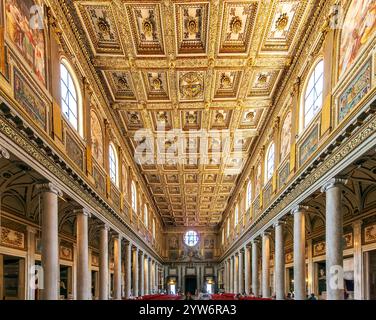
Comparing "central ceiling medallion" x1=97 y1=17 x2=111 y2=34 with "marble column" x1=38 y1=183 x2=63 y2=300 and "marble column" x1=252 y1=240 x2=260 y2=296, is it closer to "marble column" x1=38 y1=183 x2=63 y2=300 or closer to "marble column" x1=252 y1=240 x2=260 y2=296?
"marble column" x1=38 y1=183 x2=63 y2=300

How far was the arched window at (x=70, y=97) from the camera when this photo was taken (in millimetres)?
12898

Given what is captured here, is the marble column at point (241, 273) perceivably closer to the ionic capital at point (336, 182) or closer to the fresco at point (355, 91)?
the ionic capital at point (336, 182)

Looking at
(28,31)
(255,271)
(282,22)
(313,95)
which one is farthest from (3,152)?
(255,271)

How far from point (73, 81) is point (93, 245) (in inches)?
550

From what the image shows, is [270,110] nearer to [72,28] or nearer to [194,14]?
[194,14]

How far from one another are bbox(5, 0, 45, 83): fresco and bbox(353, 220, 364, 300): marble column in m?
12.3

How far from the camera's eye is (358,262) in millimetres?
15453

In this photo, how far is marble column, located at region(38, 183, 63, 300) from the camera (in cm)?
1073

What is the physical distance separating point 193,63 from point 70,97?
15.5ft

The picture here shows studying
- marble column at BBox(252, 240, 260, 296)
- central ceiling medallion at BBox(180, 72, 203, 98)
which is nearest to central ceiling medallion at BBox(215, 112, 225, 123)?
central ceiling medallion at BBox(180, 72, 203, 98)

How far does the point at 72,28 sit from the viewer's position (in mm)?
12992

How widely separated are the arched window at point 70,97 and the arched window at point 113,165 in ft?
19.0
